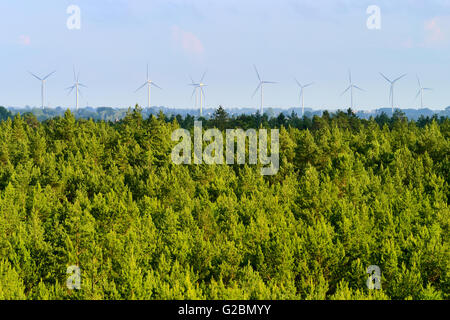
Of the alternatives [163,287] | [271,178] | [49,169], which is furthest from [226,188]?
[163,287]

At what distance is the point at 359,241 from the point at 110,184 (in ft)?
154

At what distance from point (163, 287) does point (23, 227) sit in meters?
25.2

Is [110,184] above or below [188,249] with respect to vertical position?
above

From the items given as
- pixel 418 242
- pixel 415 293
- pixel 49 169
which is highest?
pixel 49 169

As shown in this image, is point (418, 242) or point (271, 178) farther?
point (271, 178)

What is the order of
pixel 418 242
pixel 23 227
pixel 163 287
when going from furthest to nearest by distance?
pixel 23 227 → pixel 418 242 → pixel 163 287

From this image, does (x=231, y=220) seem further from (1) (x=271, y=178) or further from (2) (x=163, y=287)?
(1) (x=271, y=178)

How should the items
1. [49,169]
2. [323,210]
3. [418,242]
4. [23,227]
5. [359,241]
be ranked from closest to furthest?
[418,242]
[359,241]
[23,227]
[323,210]
[49,169]

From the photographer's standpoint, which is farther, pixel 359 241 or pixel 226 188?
pixel 226 188
